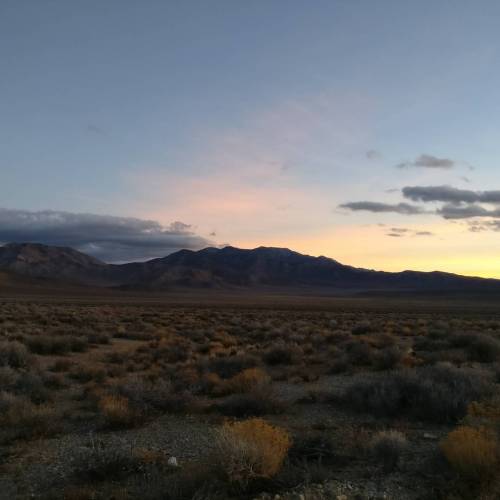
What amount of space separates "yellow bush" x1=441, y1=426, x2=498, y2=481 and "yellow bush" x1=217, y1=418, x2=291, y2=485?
7.97 feet

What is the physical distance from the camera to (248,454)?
23.9ft

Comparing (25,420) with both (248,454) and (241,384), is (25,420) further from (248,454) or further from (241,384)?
(248,454)

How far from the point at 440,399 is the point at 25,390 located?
33.4 feet

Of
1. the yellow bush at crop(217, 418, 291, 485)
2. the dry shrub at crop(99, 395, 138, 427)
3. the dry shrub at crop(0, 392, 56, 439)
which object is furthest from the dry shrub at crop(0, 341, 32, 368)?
the yellow bush at crop(217, 418, 291, 485)

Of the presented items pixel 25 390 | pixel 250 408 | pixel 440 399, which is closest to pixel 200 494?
pixel 250 408

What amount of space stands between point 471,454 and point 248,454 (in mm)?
3075

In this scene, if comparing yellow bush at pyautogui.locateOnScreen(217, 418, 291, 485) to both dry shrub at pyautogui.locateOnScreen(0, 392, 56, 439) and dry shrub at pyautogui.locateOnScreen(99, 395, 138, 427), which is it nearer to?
dry shrub at pyautogui.locateOnScreen(99, 395, 138, 427)

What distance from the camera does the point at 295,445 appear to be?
9.04 m

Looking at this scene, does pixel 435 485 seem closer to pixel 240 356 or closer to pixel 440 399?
pixel 440 399

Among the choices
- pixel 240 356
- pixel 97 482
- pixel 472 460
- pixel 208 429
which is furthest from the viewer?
pixel 240 356

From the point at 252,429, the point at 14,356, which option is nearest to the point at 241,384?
the point at 252,429

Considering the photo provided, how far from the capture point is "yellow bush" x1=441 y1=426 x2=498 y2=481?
23.2 ft

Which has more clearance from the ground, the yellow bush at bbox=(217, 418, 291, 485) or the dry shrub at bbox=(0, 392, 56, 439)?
the yellow bush at bbox=(217, 418, 291, 485)

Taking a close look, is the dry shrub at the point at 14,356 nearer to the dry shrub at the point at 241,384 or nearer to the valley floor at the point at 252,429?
the valley floor at the point at 252,429
